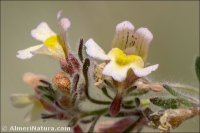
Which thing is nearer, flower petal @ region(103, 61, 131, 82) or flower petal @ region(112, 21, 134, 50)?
flower petal @ region(103, 61, 131, 82)

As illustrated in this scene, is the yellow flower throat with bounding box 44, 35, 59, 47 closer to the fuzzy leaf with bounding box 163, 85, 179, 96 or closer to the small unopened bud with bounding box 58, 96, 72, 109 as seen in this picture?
the small unopened bud with bounding box 58, 96, 72, 109

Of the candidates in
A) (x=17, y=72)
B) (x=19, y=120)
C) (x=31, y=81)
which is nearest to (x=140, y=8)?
(x=17, y=72)

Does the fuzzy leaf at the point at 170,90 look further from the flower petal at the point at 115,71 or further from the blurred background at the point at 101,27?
the blurred background at the point at 101,27

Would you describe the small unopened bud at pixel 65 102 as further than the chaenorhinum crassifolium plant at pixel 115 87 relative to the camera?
Yes

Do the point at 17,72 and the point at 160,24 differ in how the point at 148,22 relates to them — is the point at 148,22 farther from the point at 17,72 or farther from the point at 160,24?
the point at 17,72

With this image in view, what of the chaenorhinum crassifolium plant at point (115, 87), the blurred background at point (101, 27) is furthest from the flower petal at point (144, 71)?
the blurred background at point (101, 27)

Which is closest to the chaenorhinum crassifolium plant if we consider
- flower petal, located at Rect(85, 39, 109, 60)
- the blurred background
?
flower petal, located at Rect(85, 39, 109, 60)
